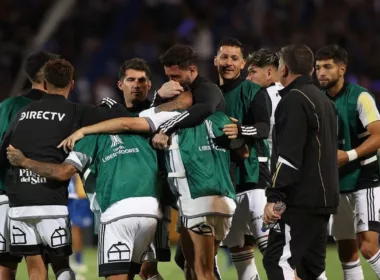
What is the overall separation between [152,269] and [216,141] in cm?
141

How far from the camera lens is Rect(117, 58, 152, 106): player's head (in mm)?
7832

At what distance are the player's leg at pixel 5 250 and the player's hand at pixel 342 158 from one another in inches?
107

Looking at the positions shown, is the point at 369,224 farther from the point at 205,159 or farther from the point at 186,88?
the point at 186,88

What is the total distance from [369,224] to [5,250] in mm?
3044

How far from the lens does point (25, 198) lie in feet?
23.7

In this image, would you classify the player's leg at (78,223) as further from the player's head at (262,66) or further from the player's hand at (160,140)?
the player's hand at (160,140)

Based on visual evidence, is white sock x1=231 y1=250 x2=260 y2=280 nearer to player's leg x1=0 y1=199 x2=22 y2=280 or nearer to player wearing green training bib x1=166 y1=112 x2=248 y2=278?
player wearing green training bib x1=166 y1=112 x2=248 y2=278

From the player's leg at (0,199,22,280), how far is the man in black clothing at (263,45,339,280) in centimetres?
222

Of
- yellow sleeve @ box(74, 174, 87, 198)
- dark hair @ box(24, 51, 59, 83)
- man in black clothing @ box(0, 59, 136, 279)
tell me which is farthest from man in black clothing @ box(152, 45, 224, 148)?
yellow sleeve @ box(74, 174, 87, 198)

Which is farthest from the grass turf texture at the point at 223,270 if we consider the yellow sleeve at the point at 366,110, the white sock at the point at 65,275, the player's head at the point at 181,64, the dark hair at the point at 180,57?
the dark hair at the point at 180,57

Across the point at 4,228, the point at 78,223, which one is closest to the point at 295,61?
the point at 4,228

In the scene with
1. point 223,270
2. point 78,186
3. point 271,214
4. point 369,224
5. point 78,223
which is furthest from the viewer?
point 78,186

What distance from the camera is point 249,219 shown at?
8453 mm

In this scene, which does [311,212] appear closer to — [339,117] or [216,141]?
[216,141]
